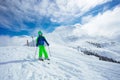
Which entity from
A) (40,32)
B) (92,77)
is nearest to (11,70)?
(40,32)

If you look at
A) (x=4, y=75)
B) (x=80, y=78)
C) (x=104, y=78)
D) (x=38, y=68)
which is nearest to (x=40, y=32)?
(x=38, y=68)

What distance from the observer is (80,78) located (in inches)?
338

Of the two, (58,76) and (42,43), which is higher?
(42,43)

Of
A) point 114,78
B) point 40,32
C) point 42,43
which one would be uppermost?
point 40,32

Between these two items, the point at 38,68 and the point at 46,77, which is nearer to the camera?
the point at 46,77

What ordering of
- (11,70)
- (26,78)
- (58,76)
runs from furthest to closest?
(11,70) → (58,76) → (26,78)

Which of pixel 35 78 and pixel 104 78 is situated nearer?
pixel 35 78

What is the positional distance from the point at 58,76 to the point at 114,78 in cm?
401

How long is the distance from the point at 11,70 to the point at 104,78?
6807mm

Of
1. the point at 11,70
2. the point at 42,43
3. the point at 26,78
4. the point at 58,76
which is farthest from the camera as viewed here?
the point at 42,43

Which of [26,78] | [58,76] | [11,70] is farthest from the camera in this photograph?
[11,70]

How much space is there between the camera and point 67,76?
28.7 ft

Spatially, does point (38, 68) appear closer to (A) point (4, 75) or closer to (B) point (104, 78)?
(A) point (4, 75)

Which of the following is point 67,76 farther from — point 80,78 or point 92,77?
point 92,77
